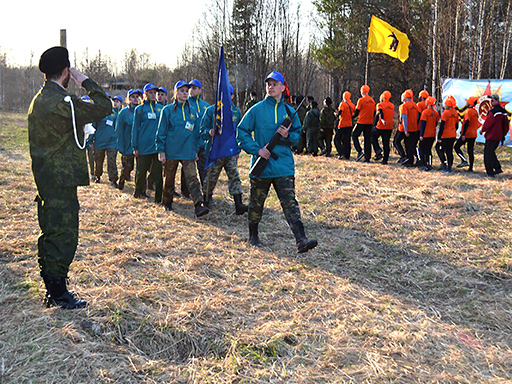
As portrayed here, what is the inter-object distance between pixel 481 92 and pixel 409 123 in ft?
17.4

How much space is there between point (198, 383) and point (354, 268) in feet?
9.30

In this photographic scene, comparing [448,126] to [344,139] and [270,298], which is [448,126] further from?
[270,298]

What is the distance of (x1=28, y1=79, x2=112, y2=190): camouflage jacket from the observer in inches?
142

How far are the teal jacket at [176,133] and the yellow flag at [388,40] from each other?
32.4ft

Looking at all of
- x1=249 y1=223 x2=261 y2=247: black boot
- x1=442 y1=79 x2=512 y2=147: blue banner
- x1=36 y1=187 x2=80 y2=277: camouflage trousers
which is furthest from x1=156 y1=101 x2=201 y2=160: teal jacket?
x1=442 y1=79 x2=512 y2=147: blue banner

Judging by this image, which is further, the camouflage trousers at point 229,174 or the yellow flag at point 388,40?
the yellow flag at point 388,40

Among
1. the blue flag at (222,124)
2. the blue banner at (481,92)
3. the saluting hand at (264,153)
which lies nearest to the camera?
the saluting hand at (264,153)

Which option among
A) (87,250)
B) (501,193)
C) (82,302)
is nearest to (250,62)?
(501,193)

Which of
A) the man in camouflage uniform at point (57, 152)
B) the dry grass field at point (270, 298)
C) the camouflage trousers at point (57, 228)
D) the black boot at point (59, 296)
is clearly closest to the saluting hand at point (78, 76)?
the man in camouflage uniform at point (57, 152)

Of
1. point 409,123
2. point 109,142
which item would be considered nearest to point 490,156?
point 409,123

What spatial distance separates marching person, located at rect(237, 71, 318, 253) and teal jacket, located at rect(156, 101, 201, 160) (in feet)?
6.37

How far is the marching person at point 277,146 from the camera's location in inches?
215

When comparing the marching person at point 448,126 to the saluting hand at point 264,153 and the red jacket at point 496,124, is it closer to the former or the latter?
the red jacket at point 496,124

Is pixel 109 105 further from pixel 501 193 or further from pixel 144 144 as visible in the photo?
pixel 501 193
